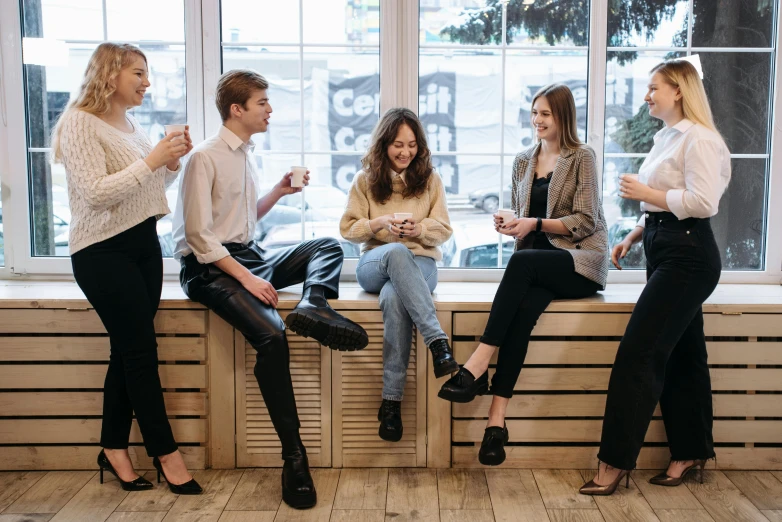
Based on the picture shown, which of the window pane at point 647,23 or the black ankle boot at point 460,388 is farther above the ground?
the window pane at point 647,23

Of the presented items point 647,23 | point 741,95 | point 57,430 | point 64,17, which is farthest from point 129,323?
point 741,95

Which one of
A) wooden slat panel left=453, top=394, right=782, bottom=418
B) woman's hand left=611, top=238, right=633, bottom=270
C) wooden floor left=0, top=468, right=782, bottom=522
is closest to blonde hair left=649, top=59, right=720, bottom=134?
woman's hand left=611, top=238, right=633, bottom=270

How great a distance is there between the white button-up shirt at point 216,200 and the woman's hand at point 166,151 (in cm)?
21

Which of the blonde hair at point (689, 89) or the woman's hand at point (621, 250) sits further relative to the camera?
the woman's hand at point (621, 250)

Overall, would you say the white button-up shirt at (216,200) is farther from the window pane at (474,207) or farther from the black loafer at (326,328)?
the window pane at (474,207)

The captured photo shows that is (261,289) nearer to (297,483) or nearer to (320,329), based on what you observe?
(320,329)

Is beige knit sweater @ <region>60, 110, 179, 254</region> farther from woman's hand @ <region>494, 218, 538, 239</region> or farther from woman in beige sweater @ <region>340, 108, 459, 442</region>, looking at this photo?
woman's hand @ <region>494, 218, 538, 239</region>

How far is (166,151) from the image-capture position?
8.25ft

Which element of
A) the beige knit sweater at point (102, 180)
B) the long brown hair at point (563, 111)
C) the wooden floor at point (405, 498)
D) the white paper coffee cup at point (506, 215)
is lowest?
the wooden floor at point (405, 498)

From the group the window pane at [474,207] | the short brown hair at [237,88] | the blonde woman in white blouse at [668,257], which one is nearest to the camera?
the blonde woman in white blouse at [668,257]

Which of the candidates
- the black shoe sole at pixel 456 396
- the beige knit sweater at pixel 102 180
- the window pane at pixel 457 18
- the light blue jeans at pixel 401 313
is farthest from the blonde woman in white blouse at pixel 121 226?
the window pane at pixel 457 18

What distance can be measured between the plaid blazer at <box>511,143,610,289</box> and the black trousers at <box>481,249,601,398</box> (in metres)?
0.18

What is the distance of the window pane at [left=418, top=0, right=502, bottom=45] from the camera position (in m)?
3.37

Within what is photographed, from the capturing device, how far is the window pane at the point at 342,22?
3.35 metres
